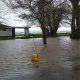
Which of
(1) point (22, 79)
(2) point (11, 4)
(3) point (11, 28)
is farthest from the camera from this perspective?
(3) point (11, 28)

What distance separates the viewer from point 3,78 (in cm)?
1045

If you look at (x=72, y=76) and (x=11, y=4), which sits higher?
(x=11, y=4)

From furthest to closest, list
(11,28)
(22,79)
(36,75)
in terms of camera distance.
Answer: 1. (11,28)
2. (36,75)
3. (22,79)

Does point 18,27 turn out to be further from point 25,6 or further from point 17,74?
point 17,74

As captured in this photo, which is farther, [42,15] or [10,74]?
[42,15]

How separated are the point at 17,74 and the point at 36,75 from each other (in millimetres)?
751

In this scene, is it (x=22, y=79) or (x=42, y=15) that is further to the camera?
(x=42, y=15)

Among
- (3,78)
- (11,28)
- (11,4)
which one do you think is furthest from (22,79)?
(11,28)

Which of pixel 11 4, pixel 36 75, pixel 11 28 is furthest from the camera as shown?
A: pixel 11 28

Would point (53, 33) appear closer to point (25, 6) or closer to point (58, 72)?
point (25, 6)

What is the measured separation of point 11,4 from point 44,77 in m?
26.5

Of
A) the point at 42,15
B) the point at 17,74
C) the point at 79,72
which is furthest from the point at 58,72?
the point at 42,15

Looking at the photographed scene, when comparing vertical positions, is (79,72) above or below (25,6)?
below

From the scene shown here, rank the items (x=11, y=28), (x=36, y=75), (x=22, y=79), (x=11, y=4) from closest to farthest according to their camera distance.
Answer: (x=22, y=79)
(x=36, y=75)
(x=11, y=4)
(x=11, y=28)
